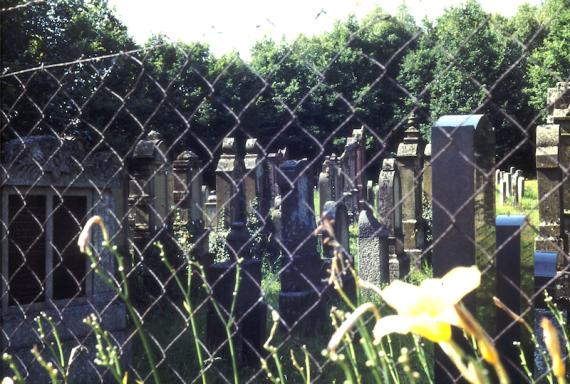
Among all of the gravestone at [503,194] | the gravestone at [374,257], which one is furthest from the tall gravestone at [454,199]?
the gravestone at [503,194]

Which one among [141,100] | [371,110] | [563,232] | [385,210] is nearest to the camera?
[563,232]

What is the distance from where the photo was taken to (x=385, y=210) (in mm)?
9305

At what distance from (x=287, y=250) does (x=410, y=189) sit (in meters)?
7.62

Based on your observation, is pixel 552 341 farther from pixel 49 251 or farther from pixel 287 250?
pixel 49 251

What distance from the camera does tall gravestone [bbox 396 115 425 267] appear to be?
9375 mm

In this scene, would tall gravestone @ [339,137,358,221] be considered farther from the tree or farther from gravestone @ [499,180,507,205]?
gravestone @ [499,180,507,205]

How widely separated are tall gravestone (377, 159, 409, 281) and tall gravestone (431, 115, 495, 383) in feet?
24.7

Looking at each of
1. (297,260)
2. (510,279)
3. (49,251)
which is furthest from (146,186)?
(510,279)

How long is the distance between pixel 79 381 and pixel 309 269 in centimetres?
227

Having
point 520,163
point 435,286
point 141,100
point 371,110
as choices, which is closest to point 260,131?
point 371,110

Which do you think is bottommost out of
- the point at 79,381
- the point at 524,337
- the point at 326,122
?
the point at 79,381

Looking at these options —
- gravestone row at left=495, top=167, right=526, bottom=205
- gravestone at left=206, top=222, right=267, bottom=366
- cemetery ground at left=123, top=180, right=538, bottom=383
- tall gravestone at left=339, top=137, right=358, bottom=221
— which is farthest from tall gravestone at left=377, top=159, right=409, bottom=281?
gravestone row at left=495, top=167, right=526, bottom=205

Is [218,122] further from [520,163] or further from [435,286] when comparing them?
[435,286]

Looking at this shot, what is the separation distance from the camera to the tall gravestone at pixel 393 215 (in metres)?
9.16
